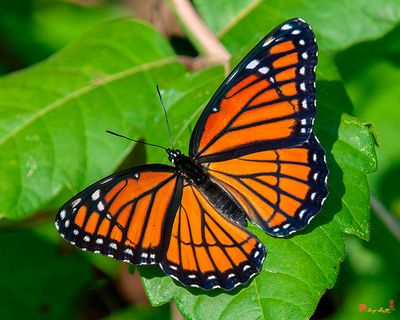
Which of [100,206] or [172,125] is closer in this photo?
[100,206]

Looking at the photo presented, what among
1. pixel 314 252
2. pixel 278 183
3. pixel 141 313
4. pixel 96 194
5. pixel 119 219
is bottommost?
pixel 141 313

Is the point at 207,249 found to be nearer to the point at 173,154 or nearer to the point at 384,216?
the point at 173,154

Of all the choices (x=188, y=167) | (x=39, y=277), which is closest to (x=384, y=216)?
(x=188, y=167)

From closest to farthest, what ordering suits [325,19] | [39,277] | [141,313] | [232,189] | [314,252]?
[314,252]
[232,189]
[325,19]
[141,313]
[39,277]

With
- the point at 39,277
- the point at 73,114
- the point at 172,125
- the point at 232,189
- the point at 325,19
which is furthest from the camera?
the point at 39,277

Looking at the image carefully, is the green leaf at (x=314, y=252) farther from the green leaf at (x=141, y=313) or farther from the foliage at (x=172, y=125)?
the green leaf at (x=141, y=313)

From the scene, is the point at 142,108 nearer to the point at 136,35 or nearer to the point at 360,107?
the point at 136,35

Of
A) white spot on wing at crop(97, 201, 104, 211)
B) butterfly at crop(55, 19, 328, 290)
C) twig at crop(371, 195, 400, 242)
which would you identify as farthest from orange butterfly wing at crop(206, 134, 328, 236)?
twig at crop(371, 195, 400, 242)

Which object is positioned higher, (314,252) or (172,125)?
(172,125)
